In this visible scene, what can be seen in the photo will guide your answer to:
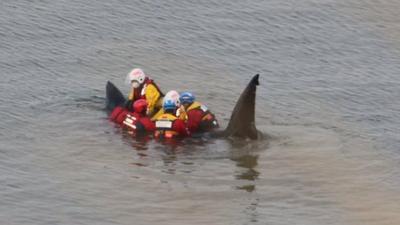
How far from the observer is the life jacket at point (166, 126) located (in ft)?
82.1

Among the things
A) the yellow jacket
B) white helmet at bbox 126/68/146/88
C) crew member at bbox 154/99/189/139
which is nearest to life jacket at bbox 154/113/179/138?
crew member at bbox 154/99/189/139

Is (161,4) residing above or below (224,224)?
above

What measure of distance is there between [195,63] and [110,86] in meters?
4.71

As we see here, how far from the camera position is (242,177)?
2353 cm

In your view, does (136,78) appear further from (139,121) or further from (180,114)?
(180,114)

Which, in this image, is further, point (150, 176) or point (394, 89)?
point (394, 89)

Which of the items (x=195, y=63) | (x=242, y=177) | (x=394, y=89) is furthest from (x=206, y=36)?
(x=242, y=177)

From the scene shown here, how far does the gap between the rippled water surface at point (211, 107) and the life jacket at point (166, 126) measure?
0.28 meters

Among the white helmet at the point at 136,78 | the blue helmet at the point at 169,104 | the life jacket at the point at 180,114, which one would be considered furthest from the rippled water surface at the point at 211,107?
the white helmet at the point at 136,78

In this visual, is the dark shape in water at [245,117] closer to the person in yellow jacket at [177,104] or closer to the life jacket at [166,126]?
the person in yellow jacket at [177,104]

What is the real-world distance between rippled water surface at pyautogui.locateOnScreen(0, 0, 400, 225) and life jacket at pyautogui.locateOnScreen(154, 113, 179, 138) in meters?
0.28

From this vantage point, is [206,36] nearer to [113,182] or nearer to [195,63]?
[195,63]

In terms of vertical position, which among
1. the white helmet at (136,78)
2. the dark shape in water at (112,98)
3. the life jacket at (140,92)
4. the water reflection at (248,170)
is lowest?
the water reflection at (248,170)

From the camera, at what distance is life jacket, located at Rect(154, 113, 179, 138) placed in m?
25.0
